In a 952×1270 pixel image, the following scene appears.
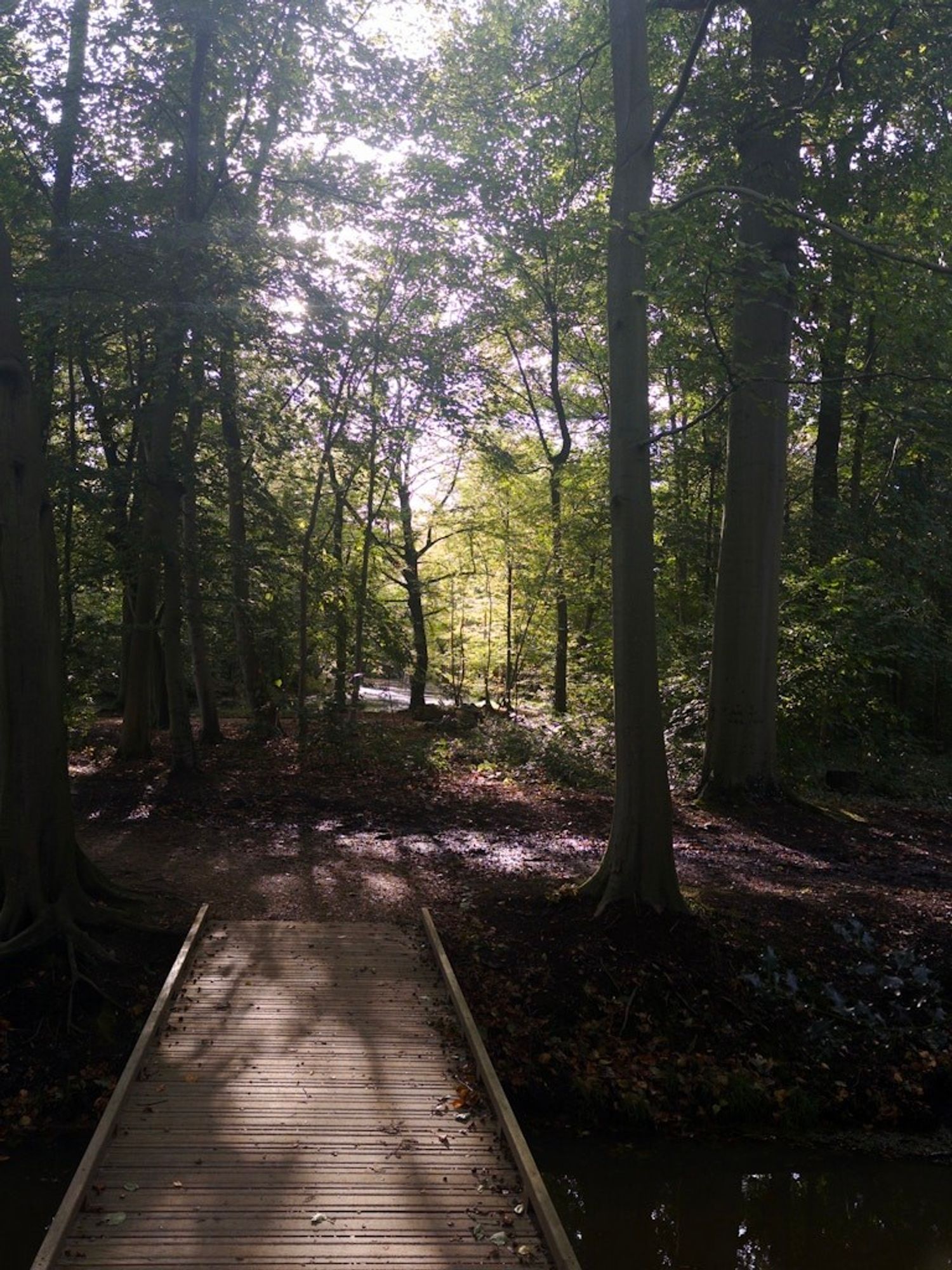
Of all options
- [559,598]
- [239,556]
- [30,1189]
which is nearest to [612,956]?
[30,1189]

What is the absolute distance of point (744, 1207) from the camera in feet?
17.7

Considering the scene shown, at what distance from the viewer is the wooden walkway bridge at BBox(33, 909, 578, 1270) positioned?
3.73 meters

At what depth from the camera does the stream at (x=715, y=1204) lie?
496 centimetres

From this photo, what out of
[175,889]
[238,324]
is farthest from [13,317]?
[175,889]

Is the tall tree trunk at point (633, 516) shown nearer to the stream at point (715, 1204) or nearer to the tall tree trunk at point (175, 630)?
the stream at point (715, 1204)

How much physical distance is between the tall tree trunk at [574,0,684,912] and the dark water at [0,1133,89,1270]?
415 centimetres

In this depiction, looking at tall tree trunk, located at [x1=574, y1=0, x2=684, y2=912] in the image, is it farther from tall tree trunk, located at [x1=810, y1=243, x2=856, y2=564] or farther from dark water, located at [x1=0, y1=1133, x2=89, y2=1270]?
tall tree trunk, located at [x1=810, y1=243, x2=856, y2=564]

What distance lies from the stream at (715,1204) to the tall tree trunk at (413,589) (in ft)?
58.2

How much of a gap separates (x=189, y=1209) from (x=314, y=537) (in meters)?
14.8

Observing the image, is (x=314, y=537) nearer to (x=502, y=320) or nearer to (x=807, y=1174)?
(x=502, y=320)

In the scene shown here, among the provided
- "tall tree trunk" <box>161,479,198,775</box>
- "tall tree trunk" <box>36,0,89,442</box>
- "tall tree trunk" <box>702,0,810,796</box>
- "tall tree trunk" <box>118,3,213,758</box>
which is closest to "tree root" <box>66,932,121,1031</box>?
"tall tree trunk" <box>36,0,89,442</box>

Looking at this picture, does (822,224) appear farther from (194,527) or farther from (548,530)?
(548,530)

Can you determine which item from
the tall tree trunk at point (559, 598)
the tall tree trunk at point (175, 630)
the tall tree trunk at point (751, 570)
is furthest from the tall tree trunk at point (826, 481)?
the tall tree trunk at point (175, 630)

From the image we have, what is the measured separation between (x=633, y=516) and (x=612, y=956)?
344 centimetres
